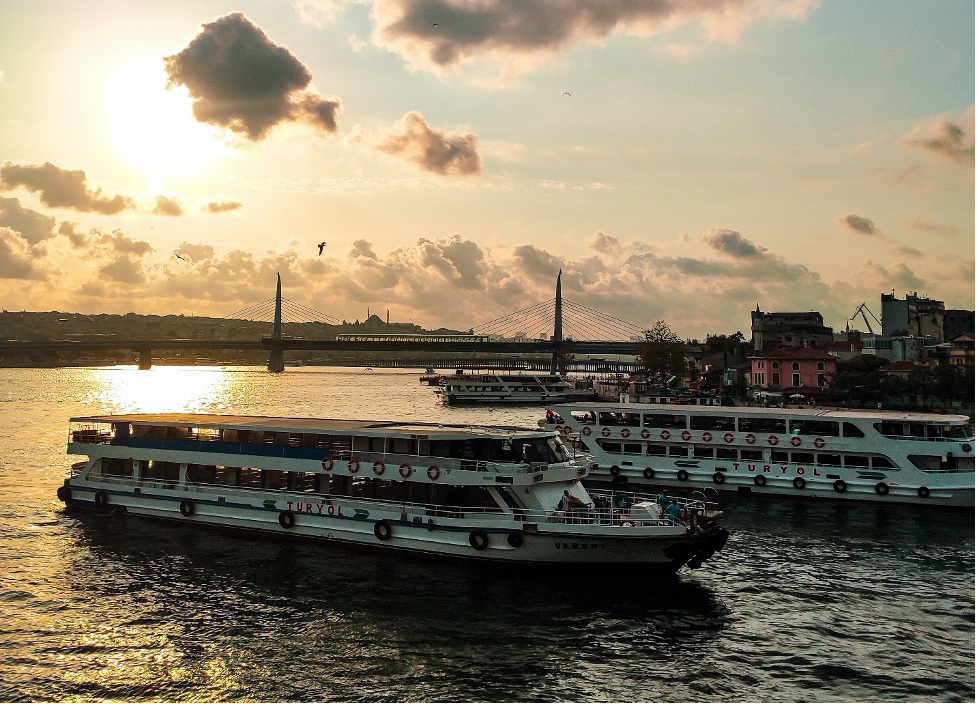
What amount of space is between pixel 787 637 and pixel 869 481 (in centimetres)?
1862

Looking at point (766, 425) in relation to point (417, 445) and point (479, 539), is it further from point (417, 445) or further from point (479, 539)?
point (417, 445)

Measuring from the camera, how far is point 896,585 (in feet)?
82.1

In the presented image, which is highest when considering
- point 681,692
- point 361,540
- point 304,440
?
point 304,440

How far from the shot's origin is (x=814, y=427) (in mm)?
38312

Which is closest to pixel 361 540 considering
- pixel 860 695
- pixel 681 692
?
pixel 681 692

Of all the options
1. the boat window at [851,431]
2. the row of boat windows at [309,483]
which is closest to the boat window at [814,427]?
the boat window at [851,431]

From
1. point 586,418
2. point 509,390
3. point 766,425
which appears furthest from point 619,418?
point 509,390

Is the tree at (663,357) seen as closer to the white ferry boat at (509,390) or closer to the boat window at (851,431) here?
the white ferry boat at (509,390)

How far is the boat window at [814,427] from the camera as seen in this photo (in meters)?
37.8

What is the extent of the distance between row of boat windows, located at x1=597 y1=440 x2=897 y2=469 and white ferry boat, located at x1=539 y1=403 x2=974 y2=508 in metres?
0.05

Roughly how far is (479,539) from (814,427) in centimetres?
2037

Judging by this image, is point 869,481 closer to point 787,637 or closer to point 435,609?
point 787,637

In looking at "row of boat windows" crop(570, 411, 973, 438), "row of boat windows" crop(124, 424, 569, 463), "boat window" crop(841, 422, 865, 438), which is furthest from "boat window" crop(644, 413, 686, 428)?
"row of boat windows" crop(124, 424, 569, 463)

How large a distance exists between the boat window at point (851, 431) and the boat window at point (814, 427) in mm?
362
